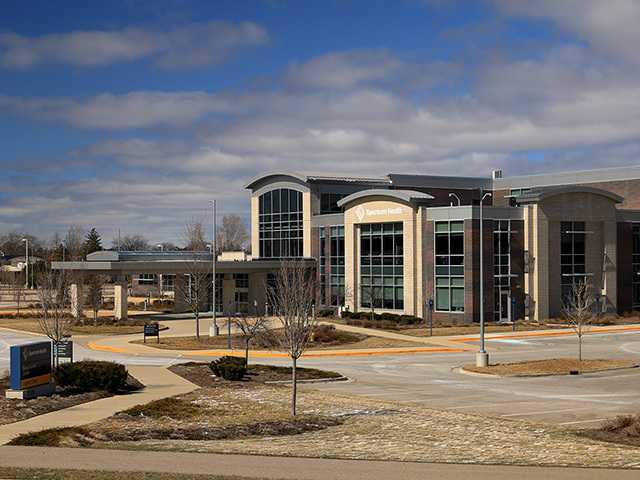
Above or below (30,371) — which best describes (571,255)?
above

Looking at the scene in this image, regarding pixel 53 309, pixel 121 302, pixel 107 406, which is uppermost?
pixel 53 309

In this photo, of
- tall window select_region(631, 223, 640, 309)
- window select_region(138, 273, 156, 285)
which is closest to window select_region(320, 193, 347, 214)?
tall window select_region(631, 223, 640, 309)

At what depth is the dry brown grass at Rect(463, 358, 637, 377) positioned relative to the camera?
37.8m

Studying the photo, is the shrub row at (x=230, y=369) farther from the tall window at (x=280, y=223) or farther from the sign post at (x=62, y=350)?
the tall window at (x=280, y=223)

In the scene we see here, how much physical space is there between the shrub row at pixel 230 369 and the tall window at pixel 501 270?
34.4 m

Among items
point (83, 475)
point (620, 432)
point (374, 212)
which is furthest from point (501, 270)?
point (83, 475)

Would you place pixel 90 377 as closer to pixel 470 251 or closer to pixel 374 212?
pixel 470 251

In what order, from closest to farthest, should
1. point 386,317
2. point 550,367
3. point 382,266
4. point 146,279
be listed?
point 550,367
point 386,317
point 382,266
point 146,279

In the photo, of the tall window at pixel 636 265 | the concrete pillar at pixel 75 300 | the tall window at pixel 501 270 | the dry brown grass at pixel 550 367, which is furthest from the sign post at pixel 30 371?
the tall window at pixel 636 265

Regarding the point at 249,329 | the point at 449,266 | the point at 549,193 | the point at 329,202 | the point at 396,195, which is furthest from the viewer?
the point at 329,202

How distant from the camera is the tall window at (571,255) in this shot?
223ft

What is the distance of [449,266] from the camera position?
65375 millimetres

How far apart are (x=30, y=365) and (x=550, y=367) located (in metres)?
22.3

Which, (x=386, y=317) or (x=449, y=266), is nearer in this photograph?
(x=449, y=266)
